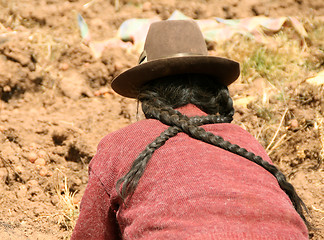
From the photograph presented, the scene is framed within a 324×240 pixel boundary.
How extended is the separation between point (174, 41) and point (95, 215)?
0.89m

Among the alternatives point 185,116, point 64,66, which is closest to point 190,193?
point 185,116

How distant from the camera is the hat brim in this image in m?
2.04

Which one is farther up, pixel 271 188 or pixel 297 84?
pixel 271 188

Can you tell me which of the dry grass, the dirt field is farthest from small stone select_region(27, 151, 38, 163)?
the dry grass

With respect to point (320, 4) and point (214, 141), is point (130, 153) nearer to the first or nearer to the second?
point (214, 141)

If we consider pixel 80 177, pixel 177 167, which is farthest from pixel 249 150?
pixel 80 177

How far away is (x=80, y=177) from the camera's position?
3410mm

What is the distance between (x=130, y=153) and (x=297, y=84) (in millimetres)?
2222

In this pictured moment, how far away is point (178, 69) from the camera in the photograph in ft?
6.77

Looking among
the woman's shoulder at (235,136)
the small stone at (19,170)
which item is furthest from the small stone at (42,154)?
the woman's shoulder at (235,136)

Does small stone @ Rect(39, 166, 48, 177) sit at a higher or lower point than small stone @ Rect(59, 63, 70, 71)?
lower

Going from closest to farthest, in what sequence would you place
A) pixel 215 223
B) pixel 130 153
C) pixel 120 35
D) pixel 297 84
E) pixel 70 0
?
pixel 215 223
pixel 130 153
pixel 297 84
pixel 120 35
pixel 70 0

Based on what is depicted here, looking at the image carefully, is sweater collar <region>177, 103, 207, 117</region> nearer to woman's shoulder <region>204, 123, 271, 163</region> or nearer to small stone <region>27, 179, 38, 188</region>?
woman's shoulder <region>204, 123, 271, 163</region>

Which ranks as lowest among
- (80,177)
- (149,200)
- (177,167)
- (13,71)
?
(80,177)
